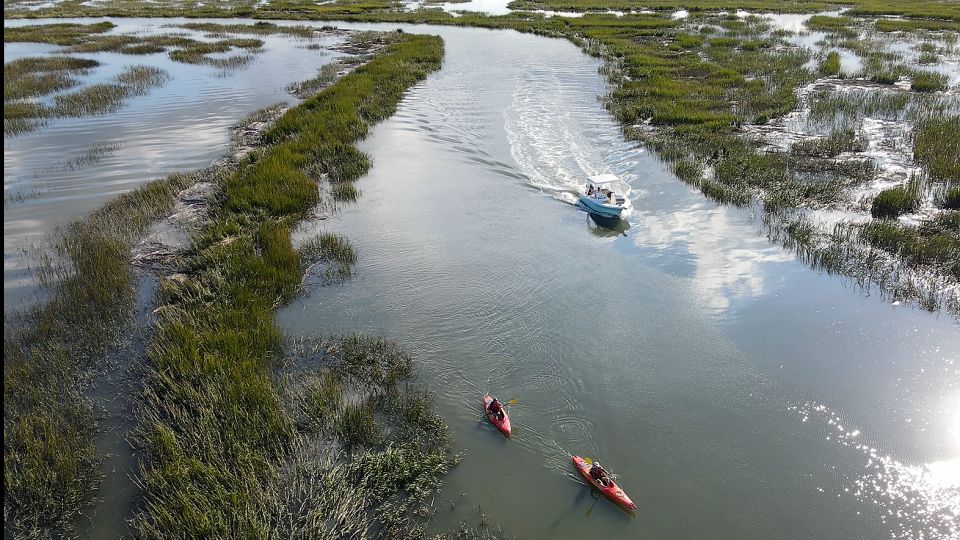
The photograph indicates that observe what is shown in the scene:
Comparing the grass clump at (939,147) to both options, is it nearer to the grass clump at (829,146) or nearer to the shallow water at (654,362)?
the grass clump at (829,146)

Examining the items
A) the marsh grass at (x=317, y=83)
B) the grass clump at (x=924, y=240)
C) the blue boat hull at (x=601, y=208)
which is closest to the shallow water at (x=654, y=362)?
the blue boat hull at (x=601, y=208)

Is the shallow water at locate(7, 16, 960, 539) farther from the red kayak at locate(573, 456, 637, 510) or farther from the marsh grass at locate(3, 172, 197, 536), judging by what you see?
the marsh grass at locate(3, 172, 197, 536)

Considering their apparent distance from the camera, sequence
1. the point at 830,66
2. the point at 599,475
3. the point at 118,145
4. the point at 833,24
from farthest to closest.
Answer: the point at 833,24
the point at 830,66
the point at 118,145
the point at 599,475

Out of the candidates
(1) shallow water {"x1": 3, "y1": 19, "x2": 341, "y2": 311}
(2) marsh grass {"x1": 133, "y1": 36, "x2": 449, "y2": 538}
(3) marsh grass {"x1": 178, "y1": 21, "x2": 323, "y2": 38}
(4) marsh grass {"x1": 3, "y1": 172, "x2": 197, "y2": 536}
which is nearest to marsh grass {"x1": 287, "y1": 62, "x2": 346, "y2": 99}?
(1) shallow water {"x1": 3, "y1": 19, "x2": 341, "y2": 311}

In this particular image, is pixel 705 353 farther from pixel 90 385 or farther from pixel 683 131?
pixel 683 131

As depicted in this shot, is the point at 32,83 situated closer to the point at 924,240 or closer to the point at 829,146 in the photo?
the point at 829,146

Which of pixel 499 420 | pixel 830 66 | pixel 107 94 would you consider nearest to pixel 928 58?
pixel 830 66
